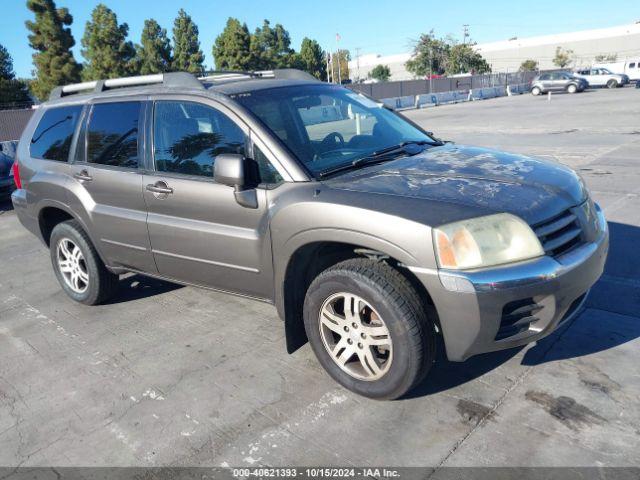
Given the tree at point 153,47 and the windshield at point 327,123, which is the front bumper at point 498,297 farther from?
the tree at point 153,47

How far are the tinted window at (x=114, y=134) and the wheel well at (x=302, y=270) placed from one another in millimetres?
1612

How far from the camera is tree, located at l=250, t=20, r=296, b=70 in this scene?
57375mm

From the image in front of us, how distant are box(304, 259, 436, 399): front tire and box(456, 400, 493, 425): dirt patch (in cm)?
32


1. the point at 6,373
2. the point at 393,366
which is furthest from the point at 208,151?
the point at 6,373

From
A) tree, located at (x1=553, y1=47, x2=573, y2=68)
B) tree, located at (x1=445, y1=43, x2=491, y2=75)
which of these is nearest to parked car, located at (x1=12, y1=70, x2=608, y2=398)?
tree, located at (x1=445, y1=43, x2=491, y2=75)

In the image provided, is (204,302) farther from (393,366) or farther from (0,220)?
(0,220)

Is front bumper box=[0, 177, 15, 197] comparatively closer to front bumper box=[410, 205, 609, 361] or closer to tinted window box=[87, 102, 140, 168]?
tinted window box=[87, 102, 140, 168]

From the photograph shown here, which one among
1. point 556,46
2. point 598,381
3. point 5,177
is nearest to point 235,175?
point 598,381

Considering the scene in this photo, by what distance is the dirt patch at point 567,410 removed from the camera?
277 centimetres

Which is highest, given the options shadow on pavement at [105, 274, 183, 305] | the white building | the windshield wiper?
the white building

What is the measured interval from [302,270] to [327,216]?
50 cm

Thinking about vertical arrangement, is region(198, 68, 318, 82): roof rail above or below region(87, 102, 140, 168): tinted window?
above

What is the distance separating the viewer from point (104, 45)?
41.8m

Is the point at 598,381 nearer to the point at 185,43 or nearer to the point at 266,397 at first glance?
the point at 266,397
